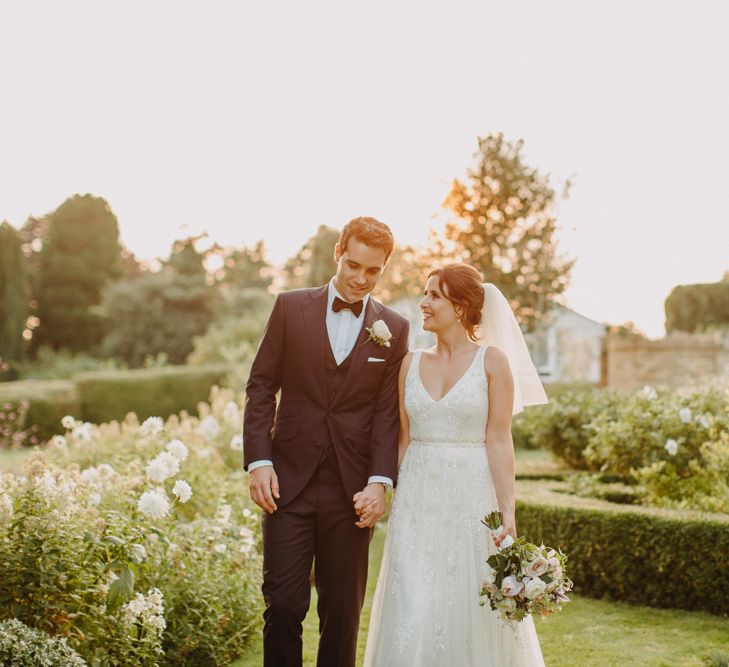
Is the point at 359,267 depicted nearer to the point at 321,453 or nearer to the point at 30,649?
the point at 321,453

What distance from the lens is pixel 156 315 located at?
3616 centimetres

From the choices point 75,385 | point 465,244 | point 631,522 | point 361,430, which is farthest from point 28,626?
point 75,385

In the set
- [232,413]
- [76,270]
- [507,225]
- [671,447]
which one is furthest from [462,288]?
[76,270]

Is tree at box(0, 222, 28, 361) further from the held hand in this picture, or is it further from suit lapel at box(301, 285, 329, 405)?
the held hand

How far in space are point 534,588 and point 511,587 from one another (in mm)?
93

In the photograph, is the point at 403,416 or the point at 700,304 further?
the point at 700,304

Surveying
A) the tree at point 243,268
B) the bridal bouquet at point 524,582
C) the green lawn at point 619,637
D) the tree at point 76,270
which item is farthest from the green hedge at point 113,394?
the tree at point 243,268

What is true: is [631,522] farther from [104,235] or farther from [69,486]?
[104,235]

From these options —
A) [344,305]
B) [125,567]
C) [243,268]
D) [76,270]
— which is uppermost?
[243,268]

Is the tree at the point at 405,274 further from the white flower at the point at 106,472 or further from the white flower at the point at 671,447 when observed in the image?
the white flower at the point at 106,472

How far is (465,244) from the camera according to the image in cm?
1647

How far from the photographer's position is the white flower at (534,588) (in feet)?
10.4

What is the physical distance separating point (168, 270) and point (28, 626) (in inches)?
1505

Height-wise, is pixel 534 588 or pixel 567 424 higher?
pixel 567 424
